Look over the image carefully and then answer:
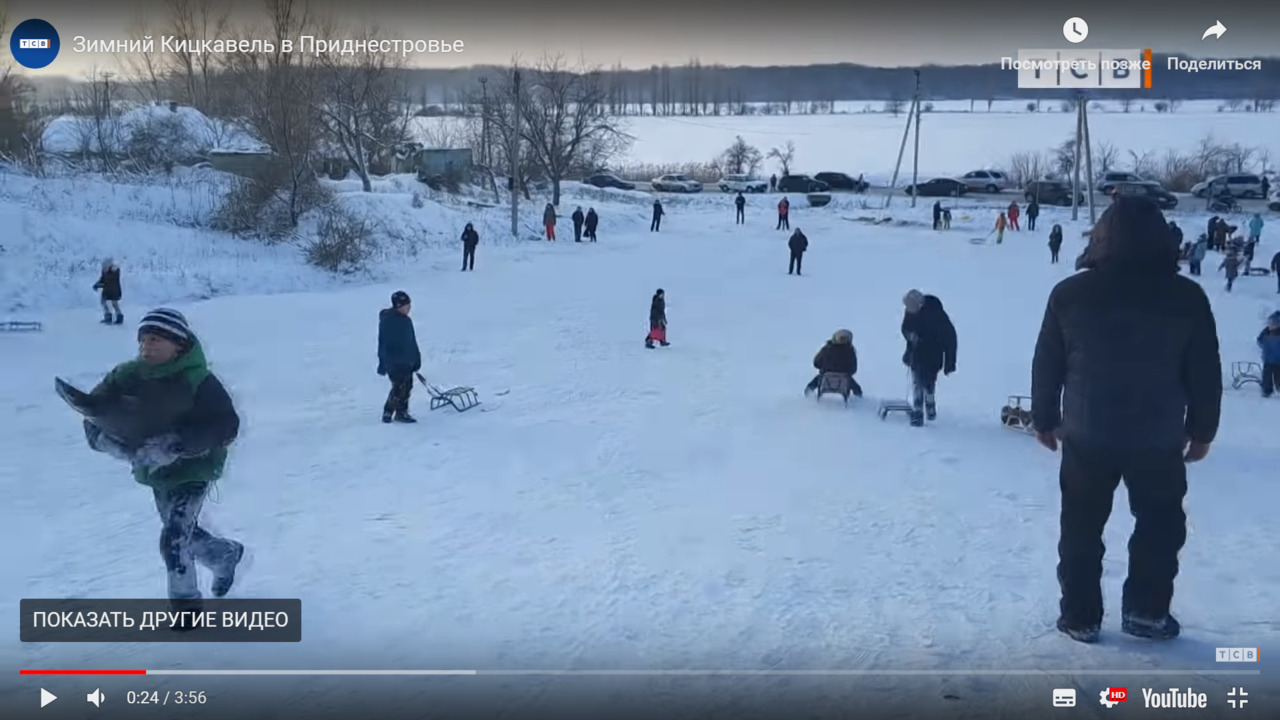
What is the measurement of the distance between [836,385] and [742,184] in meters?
42.7

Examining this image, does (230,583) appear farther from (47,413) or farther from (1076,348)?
(47,413)

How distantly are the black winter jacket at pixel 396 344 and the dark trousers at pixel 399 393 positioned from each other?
5 cm

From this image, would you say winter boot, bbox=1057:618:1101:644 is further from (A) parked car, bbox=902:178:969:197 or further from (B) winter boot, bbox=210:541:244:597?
(A) parked car, bbox=902:178:969:197

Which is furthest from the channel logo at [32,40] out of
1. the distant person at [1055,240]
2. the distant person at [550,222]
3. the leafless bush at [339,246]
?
the distant person at [550,222]

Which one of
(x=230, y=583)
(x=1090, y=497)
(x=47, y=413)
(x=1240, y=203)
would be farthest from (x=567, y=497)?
(x=1240, y=203)

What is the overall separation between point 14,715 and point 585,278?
20148mm

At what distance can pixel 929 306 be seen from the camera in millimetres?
9867

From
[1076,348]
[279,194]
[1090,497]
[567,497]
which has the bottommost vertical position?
[567,497]

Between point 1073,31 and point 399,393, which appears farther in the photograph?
point 399,393

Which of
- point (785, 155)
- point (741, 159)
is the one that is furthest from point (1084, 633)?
point (741, 159)

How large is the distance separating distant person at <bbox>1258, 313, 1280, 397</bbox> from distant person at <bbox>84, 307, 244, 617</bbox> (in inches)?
465

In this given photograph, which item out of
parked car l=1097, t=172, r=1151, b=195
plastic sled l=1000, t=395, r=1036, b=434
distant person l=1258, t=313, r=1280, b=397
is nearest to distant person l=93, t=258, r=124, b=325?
plastic sled l=1000, t=395, r=1036, b=434

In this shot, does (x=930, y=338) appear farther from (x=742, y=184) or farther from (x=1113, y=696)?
(x=742, y=184)

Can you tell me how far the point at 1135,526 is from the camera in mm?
3893
